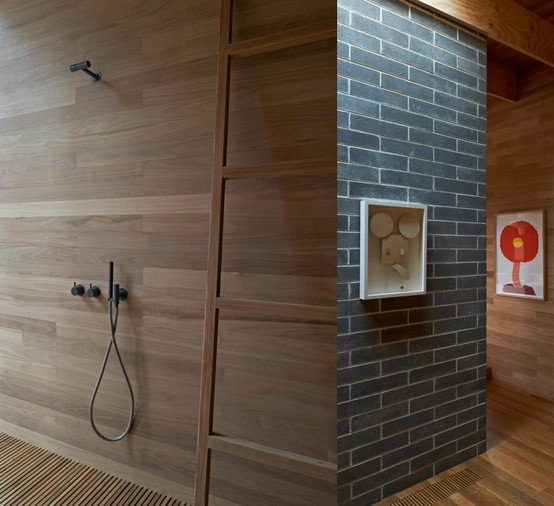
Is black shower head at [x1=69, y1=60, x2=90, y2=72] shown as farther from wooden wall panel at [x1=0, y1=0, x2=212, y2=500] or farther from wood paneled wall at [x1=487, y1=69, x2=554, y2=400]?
wood paneled wall at [x1=487, y1=69, x2=554, y2=400]

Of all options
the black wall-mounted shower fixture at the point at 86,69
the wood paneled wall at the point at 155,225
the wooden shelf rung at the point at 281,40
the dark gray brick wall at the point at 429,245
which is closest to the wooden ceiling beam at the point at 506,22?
the dark gray brick wall at the point at 429,245

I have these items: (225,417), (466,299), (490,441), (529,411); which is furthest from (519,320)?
(225,417)

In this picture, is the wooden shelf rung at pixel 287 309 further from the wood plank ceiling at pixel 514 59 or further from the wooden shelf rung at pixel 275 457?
the wood plank ceiling at pixel 514 59

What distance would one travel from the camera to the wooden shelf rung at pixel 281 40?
65.2 inches

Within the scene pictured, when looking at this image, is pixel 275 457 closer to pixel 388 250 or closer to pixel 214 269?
pixel 214 269

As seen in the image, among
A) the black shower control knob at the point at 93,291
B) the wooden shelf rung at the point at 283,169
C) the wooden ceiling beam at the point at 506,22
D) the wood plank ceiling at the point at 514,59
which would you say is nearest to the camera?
the wooden shelf rung at the point at 283,169

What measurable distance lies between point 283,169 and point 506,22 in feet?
5.80

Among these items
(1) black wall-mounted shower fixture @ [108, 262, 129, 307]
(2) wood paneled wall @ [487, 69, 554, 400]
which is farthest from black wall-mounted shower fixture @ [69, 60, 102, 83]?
(2) wood paneled wall @ [487, 69, 554, 400]

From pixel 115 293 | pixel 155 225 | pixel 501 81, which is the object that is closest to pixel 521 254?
pixel 501 81

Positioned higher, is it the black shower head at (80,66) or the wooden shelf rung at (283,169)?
the black shower head at (80,66)

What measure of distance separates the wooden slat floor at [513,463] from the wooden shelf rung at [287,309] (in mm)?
942

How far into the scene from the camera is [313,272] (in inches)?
69.0

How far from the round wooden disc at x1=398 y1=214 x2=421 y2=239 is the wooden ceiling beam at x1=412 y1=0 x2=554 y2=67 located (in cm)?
102

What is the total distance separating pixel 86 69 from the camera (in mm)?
2176
